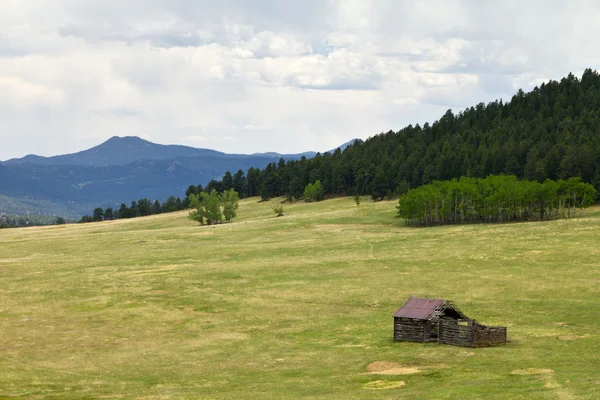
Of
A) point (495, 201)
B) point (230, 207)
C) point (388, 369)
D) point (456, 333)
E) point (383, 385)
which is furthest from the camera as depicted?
point (230, 207)

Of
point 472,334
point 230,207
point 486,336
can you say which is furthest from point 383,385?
point 230,207

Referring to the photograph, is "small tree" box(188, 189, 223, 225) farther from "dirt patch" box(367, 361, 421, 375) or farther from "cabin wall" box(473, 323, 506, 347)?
"dirt patch" box(367, 361, 421, 375)

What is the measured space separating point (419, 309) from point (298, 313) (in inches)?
671

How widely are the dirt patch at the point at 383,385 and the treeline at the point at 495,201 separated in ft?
319

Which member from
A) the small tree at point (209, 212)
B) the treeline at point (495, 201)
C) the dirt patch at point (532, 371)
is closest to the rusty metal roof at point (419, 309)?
the dirt patch at point (532, 371)

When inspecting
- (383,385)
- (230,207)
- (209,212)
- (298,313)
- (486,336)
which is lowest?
(383,385)

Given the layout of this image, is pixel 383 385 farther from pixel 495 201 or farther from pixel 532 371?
pixel 495 201

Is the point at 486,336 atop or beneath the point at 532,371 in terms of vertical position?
atop

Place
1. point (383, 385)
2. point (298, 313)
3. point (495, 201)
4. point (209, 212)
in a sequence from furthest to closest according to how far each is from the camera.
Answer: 1. point (209, 212)
2. point (495, 201)
3. point (298, 313)
4. point (383, 385)

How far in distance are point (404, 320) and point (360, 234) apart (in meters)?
76.9

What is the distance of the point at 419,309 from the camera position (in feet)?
196

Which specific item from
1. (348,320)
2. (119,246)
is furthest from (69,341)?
(119,246)

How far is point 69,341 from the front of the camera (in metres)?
63.6

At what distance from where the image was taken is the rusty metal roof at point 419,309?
58562 mm
